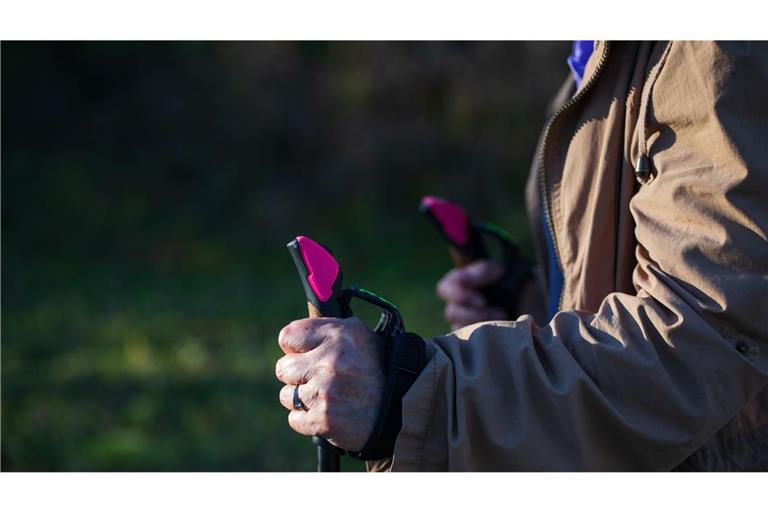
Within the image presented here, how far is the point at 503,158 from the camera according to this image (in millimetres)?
9594

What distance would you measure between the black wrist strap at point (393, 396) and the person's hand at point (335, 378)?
0.04ft

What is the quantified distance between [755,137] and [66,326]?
5.93 meters

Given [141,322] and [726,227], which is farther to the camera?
[141,322]

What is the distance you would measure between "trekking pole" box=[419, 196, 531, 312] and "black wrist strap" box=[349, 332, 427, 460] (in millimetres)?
1058

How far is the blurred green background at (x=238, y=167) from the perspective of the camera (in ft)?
25.8

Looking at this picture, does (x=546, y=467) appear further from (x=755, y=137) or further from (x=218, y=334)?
(x=218, y=334)

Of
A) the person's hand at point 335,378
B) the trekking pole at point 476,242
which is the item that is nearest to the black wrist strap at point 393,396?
the person's hand at point 335,378

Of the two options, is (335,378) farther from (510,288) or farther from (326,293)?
(510,288)

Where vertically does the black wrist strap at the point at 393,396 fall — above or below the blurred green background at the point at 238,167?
below

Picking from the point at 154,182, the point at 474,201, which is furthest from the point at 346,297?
the point at 154,182

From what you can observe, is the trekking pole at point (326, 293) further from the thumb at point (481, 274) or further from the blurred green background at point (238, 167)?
the blurred green background at point (238, 167)

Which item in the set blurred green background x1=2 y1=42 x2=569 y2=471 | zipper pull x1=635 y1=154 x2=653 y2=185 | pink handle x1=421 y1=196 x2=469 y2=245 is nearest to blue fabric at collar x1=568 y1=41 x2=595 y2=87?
zipper pull x1=635 y1=154 x2=653 y2=185

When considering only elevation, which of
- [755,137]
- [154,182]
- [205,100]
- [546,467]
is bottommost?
[546,467]

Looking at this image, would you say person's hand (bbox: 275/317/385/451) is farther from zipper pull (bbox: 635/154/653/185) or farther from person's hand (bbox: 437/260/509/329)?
person's hand (bbox: 437/260/509/329)
